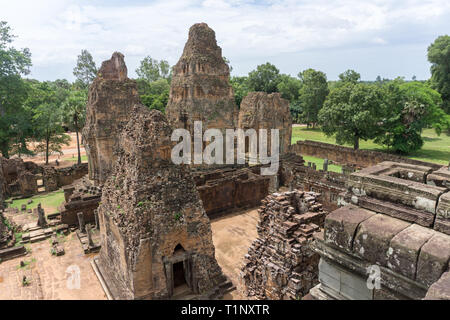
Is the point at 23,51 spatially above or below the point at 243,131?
above

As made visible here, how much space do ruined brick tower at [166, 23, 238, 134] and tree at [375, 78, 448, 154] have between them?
62.5 feet

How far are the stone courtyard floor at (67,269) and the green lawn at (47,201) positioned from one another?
5.20m

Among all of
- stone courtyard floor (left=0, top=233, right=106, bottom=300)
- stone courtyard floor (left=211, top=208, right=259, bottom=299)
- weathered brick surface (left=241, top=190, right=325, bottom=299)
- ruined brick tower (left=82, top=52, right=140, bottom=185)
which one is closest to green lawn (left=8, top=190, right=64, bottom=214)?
ruined brick tower (left=82, top=52, right=140, bottom=185)

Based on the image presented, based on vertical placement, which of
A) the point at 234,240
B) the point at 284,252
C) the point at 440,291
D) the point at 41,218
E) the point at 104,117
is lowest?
the point at 234,240

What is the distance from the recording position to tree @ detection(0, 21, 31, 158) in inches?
1049

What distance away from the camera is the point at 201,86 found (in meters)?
20.5

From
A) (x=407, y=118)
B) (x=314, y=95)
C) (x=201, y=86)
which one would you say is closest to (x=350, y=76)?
(x=314, y=95)

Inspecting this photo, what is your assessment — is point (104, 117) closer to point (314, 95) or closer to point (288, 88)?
point (314, 95)

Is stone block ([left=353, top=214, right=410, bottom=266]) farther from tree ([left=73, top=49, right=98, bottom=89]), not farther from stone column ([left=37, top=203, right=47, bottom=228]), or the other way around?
tree ([left=73, top=49, right=98, bottom=89])

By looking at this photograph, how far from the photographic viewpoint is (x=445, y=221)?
3.11 metres

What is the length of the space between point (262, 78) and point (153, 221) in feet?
183

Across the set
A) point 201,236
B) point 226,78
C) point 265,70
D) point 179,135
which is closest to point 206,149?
point 179,135

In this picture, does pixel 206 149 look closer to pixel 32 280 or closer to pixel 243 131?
pixel 243 131

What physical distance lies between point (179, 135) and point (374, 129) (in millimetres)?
20560
